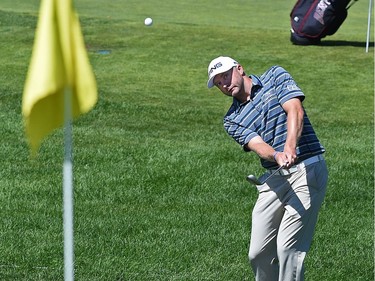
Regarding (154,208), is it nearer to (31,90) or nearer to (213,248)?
(213,248)

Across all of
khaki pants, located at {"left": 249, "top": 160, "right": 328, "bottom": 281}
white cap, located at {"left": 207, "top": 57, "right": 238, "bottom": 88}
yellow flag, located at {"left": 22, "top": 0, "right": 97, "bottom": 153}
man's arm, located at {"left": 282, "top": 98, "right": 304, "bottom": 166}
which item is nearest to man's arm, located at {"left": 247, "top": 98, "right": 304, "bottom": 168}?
man's arm, located at {"left": 282, "top": 98, "right": 304, "bottom": 166}

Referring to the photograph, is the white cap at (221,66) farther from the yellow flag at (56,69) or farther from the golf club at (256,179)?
the yellow flag at (56,69)

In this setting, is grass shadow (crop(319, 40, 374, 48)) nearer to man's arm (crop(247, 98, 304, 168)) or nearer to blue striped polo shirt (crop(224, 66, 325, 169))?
blue striped polo shirt (crop(224, 66, 325, 169))

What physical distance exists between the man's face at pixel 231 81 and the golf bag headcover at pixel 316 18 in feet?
42.5

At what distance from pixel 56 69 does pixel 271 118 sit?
107 inches

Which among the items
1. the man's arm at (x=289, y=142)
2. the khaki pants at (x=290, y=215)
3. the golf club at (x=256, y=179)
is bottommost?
the khaki pants at (x=290, y=215)

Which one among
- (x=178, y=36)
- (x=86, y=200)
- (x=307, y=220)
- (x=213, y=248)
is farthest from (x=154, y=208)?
(x=178, y=36)

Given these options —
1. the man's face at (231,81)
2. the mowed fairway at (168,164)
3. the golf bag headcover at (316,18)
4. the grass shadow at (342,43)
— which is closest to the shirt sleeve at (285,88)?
the man's face at (231,81)

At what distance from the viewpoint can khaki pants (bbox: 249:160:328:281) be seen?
7074 mm

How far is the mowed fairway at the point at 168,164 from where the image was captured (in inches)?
344

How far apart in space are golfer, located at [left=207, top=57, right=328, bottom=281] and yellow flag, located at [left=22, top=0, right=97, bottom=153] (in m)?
2.41

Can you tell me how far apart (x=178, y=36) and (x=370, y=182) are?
10.8m

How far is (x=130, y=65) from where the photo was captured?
62.2 ft

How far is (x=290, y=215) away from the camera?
7.11 meters
